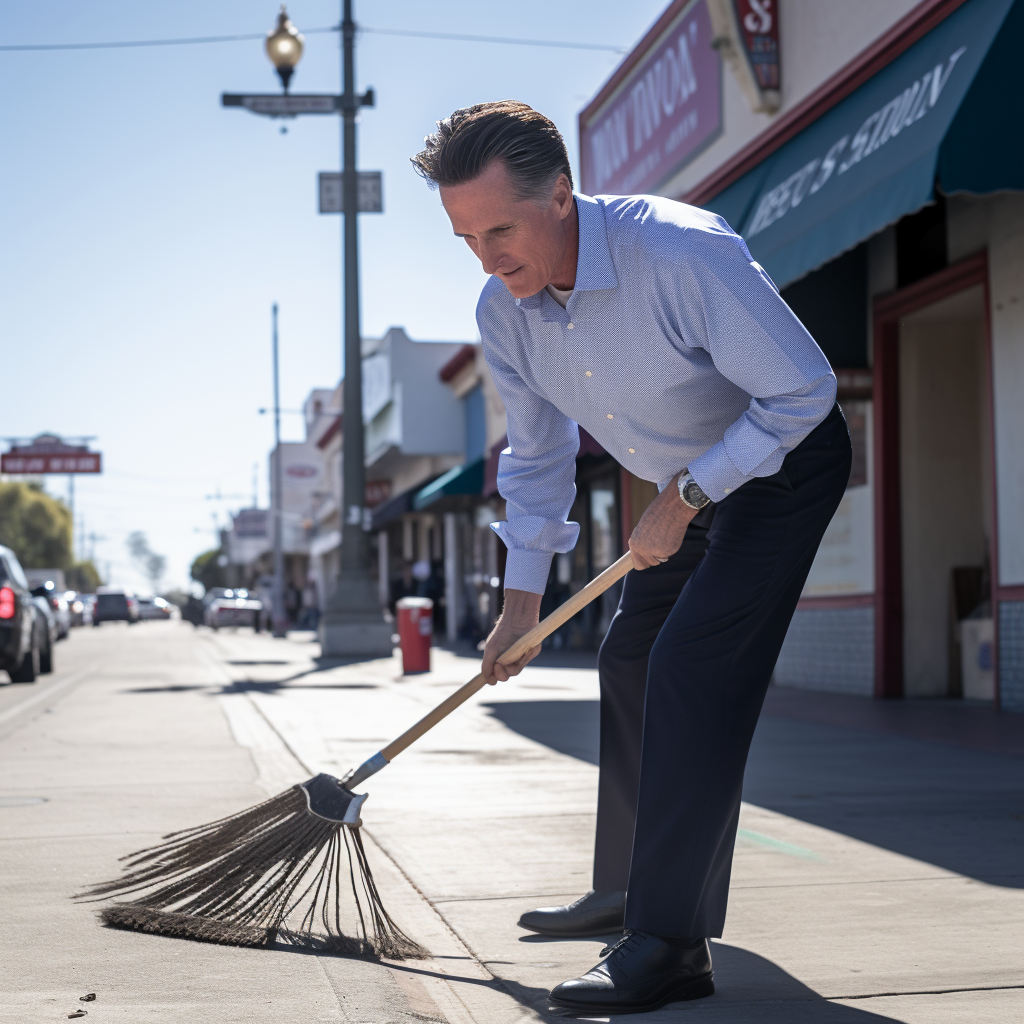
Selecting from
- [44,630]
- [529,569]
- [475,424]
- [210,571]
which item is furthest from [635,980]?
[210,571]

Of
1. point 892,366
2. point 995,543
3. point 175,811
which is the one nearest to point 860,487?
point 892,366

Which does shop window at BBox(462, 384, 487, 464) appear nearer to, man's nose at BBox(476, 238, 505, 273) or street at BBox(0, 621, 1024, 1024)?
street at BBox(0, 621, 1024, 1024)

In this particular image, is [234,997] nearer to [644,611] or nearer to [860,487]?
[644,611]

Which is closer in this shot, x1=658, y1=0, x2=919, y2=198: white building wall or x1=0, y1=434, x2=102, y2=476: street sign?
x1=658, y1=0, x2=919, y2=198: white building wall

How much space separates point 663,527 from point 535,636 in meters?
0.55

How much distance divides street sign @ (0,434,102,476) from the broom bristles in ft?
231

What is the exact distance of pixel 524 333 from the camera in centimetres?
323

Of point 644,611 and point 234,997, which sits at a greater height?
point 644,611

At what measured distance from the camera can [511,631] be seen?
3512 millimetres

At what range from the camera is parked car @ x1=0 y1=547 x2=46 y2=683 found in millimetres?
14078

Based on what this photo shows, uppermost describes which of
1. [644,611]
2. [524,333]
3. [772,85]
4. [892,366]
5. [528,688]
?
[772,85]

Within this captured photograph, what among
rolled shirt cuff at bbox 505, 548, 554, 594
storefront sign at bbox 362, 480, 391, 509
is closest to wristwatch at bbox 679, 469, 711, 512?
rolled shirt cuff at bbox 505, 548, 554, 594

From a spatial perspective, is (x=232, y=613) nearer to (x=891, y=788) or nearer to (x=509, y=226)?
(x=891, y=788)

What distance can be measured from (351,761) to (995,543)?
15.6ft
